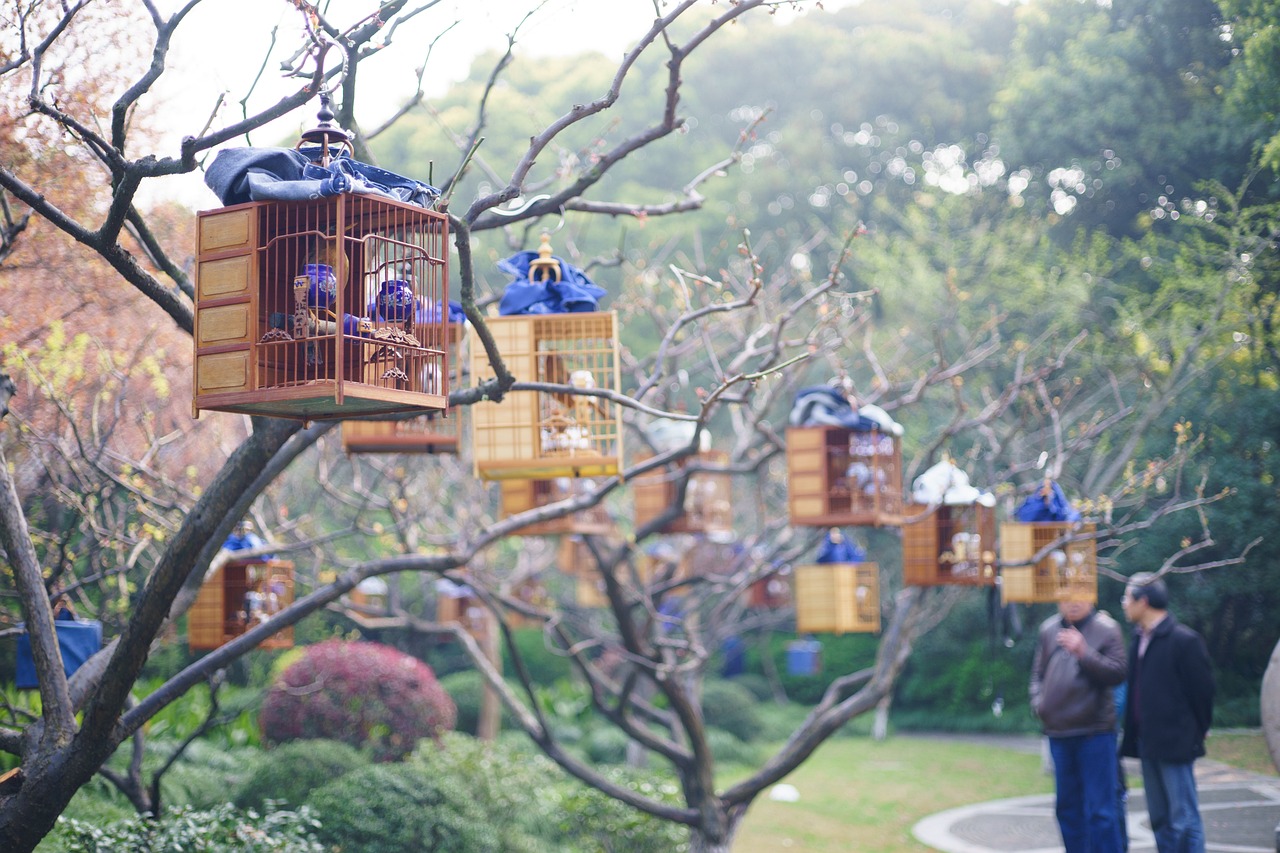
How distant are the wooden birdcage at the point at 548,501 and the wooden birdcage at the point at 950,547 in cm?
231

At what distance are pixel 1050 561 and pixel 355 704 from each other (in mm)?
6939

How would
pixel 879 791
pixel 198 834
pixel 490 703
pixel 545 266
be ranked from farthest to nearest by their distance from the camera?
1. pixel 490 703
2. pixel 879 791
3. pixel 198 834
4. pixel 545 266

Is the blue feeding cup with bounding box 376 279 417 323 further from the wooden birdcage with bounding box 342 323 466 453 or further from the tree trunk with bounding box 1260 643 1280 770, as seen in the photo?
the tree trunk with bounding box 1260 643 1280 770

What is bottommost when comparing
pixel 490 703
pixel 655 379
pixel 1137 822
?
pixel 1137 822

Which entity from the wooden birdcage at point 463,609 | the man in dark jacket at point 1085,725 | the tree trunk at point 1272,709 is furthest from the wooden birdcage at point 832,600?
the wooden birdcage at point 463,609

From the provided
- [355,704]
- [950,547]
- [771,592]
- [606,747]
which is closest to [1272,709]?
[950,547]

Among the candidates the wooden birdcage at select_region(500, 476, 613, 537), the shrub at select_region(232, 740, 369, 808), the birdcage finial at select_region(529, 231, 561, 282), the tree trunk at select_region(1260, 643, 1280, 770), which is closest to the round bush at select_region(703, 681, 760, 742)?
the wooden birdcage at select_region(500, 476, 613, 537)

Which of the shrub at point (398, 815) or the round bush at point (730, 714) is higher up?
the shrub at point (398, 815)

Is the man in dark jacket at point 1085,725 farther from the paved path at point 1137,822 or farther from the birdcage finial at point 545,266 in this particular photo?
the birdcage finial at point 545,266

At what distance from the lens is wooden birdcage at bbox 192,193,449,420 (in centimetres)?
397

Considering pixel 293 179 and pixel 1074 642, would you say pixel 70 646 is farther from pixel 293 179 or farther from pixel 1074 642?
pixel 1074 642

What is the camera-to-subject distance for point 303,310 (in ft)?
13.1

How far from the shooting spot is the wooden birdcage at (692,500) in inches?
394

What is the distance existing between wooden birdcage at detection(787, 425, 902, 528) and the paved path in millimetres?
3485
